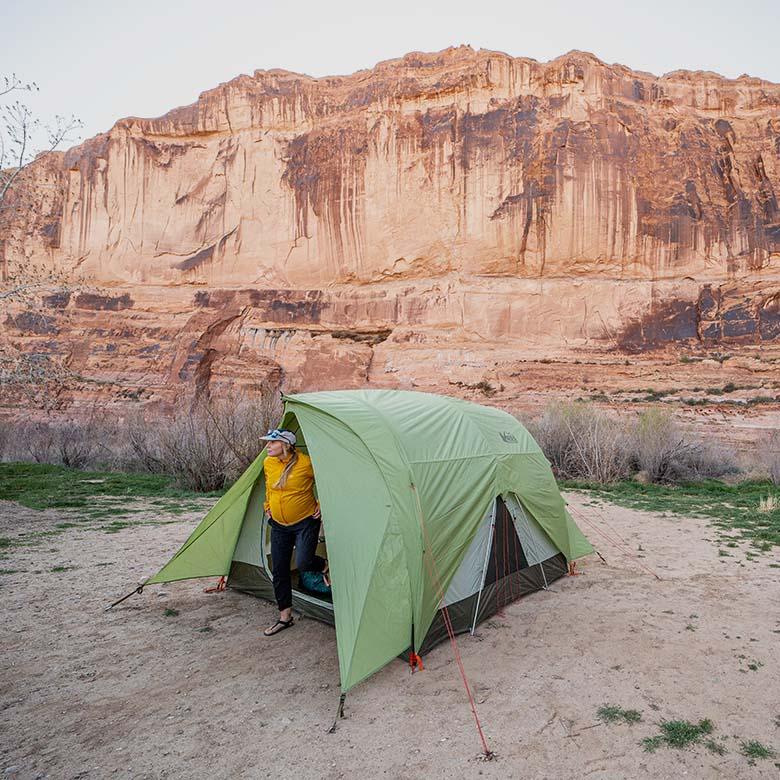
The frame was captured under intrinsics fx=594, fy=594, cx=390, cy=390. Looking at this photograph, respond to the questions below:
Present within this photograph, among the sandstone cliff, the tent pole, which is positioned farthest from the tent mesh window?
the sandstone cliff

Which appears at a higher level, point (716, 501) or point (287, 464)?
point (287, 464)

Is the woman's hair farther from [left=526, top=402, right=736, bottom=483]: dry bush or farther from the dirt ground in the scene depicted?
[left=526, top=402, right=736, bottom=483]: dry bush

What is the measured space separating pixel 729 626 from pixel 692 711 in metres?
1.82

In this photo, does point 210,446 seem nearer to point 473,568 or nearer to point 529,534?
point 529,534

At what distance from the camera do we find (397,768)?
3436 mm

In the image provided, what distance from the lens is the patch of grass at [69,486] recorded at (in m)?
11.4

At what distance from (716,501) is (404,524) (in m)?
9.90

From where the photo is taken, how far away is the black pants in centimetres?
512

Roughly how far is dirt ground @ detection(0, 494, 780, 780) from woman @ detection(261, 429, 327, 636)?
2.14ft

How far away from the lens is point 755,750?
3527 mm

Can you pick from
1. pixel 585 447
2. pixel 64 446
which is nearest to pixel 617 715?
pixel 585 447

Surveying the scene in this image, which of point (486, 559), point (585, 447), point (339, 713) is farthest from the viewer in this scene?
point (585, 447)

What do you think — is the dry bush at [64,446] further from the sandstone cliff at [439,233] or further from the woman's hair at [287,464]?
the woman's hair at [287,464]

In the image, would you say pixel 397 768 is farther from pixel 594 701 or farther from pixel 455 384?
pixel 455 384
